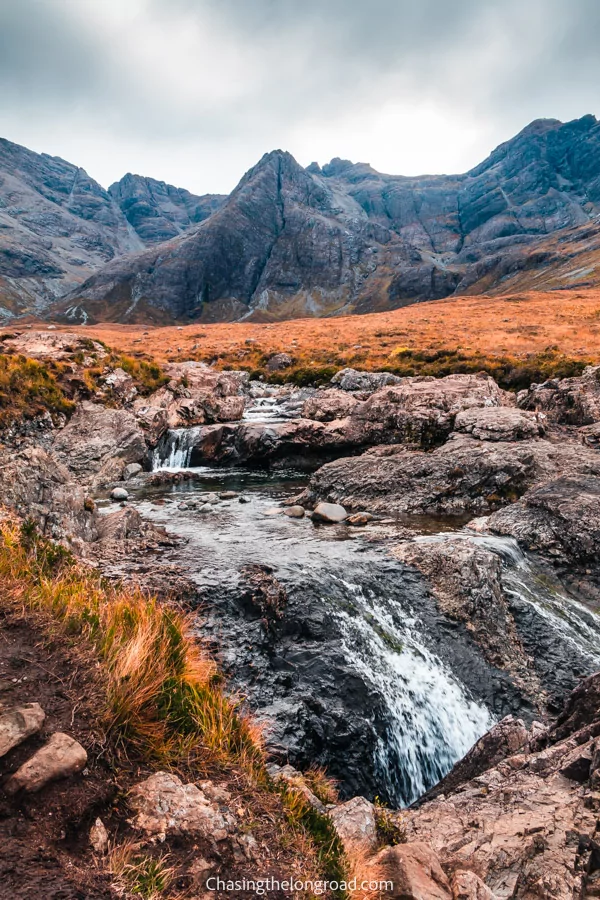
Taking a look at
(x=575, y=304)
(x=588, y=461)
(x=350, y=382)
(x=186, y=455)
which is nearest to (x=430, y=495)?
(x=588, y=461)

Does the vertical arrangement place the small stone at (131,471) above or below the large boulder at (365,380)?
below

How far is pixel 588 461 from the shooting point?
1867cm

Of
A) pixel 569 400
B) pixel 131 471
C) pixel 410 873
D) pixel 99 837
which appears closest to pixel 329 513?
pixel 410 873

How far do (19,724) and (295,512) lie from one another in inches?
585

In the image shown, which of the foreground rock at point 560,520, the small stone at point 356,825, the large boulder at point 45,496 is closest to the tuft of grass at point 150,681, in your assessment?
the small stone at point 356,825

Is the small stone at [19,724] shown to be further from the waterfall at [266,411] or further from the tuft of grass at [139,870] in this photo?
the waterfall at [266,411]

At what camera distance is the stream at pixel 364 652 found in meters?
8.25

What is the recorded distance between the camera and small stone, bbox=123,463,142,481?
25.4 m

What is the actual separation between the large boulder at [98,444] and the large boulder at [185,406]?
1825 mm

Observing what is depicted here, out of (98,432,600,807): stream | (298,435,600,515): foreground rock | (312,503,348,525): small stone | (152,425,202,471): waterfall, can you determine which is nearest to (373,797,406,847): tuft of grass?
(98,432,600,807): stream

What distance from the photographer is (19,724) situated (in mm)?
3428

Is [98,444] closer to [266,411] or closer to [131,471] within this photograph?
[131,471]

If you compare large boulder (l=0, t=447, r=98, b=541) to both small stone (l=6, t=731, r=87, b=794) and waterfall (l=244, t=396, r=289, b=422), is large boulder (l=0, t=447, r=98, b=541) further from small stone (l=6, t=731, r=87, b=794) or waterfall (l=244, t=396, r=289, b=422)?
waterfall (l=244, t=396, r=289, b=422)

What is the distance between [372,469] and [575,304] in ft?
289
